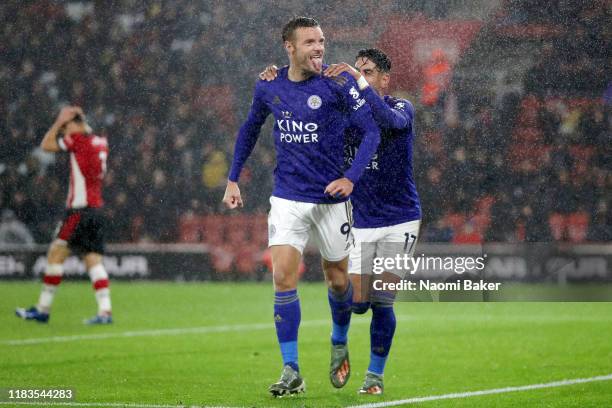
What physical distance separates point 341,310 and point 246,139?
1174 mm

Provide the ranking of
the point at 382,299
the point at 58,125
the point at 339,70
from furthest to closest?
the point at 58,125 < the point at 382,299 < the point at 339,70

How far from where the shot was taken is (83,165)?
1134 centimetres

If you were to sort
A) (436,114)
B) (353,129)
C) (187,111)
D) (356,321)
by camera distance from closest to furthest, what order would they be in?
(353,129), (356,321), (436,114), (187,111)

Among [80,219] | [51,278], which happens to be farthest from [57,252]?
[80,219]

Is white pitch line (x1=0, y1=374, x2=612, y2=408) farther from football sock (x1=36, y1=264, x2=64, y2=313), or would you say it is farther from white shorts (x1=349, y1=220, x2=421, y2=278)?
football sock (x1=36, y1=264, x2=64, y2=313)

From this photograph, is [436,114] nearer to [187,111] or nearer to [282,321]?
[187,111]

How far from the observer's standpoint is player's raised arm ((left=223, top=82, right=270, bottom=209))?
261 inches

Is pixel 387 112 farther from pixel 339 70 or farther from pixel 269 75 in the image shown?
pixel 269 75

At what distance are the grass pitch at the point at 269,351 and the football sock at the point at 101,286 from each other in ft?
0.72

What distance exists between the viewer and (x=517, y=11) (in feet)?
55.1

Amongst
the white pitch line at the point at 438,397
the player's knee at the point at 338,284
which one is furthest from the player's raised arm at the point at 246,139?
the white pitch line at the point at 438,397

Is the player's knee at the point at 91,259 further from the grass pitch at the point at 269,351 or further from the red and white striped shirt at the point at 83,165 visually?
the grass pitch at the point at 269,351

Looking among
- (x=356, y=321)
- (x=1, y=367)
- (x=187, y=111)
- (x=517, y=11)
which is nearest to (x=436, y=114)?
(x=517, y=11)

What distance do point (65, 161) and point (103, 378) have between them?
11.6 meters
